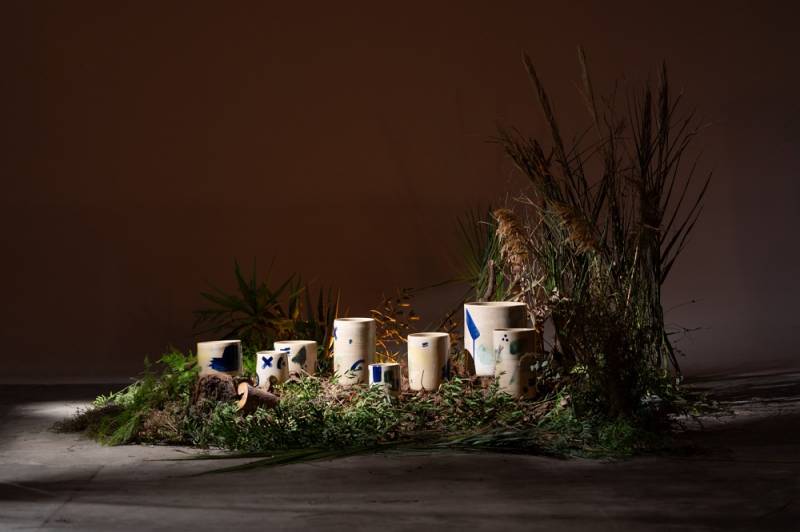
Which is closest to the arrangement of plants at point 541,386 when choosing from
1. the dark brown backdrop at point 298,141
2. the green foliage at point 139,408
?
the green foliage at point 139,408

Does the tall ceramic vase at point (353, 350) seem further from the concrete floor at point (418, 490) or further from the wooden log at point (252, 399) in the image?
the concrete floor at point (418, 490)

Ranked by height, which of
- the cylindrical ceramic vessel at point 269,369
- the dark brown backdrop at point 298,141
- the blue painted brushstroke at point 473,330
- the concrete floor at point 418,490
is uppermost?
the dark brown backdrop at point 298,141

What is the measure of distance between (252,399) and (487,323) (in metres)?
0.98

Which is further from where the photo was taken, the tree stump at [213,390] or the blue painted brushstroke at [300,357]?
the blue painted brushstroke at [300,357]

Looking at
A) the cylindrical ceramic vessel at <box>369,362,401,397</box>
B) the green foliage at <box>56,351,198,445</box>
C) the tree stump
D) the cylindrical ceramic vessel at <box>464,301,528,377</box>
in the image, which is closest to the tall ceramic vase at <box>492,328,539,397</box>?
the cylindrical ceramic vessel at <box>464,301,528,377</box>

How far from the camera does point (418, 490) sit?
348cm

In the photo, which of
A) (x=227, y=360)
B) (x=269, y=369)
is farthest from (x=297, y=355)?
(x=227, y=360)

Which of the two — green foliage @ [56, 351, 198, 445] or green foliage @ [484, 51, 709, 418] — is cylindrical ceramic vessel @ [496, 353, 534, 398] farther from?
green foliage @ [56, 351, 198, 445]

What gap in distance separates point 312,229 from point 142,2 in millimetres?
1677

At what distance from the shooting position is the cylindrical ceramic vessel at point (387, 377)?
448 cm

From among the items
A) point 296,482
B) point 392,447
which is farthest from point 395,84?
point 296,482

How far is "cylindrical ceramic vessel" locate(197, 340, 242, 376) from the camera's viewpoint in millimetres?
4629

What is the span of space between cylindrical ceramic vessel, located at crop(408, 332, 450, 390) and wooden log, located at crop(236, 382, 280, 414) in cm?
58

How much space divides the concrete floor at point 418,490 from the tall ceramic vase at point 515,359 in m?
0.51
